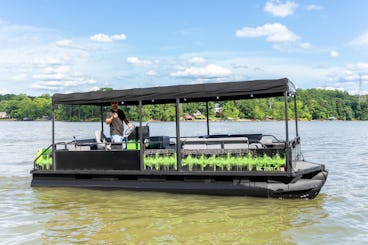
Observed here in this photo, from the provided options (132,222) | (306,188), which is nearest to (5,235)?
(132,222)

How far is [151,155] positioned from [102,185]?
5.02 ft

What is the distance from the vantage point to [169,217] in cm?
877

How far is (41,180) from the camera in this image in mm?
11328

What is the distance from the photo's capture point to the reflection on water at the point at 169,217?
7512 mm

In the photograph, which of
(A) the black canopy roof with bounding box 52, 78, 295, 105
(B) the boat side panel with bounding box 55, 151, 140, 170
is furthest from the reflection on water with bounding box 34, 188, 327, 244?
(A) the black canopy roof with bounding box 52, 78, 295, 105

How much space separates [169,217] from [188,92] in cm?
281

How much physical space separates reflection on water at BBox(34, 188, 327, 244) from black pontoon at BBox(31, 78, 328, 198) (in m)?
0.27

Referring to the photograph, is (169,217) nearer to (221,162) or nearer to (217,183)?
(217,183)

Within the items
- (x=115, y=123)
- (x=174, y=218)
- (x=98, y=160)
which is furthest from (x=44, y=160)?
(x=174, y=218)

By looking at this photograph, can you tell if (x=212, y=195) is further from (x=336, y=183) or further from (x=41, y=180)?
(x=336, y=183)

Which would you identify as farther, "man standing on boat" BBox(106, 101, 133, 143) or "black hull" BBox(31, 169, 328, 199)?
"man standing on boat" BBox(106, 101, 133, 143)

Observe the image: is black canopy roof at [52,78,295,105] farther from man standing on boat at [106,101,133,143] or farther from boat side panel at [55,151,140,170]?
boat side panel at [55,151,140,170]

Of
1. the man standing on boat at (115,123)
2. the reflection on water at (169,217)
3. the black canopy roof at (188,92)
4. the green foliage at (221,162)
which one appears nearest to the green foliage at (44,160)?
the reflection on water at (169,217)

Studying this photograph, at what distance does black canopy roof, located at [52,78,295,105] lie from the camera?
9125mm
